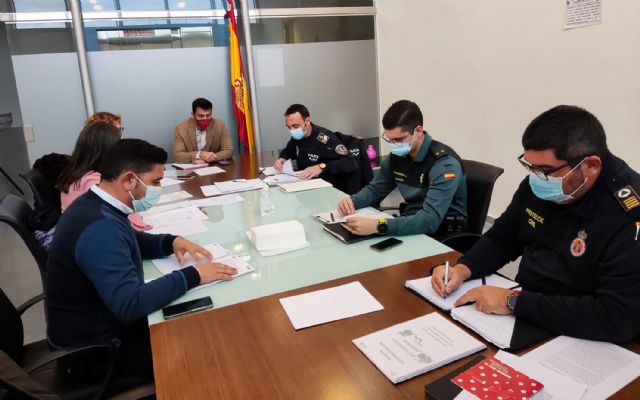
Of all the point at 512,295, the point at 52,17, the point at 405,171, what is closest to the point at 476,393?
the point at 512,295

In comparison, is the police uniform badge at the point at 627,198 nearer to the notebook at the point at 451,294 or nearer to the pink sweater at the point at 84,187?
the notebook at the point at 451,294

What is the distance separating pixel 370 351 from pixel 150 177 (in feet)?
3.13

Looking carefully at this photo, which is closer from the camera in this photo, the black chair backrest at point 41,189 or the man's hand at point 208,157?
the black chair backrest at point 41,189

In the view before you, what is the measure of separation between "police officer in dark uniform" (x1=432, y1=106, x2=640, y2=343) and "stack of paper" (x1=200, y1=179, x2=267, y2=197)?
67.0 inches

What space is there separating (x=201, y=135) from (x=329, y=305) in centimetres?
336

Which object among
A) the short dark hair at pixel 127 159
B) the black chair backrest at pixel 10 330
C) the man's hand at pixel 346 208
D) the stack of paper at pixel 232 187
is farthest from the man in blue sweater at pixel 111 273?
the stack of paper at pixel 232 187

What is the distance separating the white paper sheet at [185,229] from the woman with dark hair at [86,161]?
41 cm

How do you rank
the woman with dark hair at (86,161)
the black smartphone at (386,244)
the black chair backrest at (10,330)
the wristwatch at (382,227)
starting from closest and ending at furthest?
→ the black chair backrest at (10,330) → the black smartphone at (386,244) → the wristwatch at (382,227) → the woman with dark hair at (86,161)

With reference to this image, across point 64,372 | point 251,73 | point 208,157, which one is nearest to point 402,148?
point 64,372

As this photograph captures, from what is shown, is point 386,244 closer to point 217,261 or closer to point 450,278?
point 450,278

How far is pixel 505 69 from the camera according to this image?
3527 millimetres

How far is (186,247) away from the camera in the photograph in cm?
172

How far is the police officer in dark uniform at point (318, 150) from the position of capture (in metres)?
3.22

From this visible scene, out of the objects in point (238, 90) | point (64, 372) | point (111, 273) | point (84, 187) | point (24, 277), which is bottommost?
point (24, 277)
